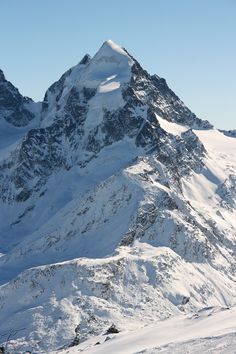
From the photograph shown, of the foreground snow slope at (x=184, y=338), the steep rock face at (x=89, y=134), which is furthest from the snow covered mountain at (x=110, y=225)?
the foreground snow slope at (x=184, y=338)

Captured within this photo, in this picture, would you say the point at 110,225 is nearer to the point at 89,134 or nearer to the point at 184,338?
the point at 89,134

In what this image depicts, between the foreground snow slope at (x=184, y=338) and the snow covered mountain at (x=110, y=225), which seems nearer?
the foreground snow slope at (x=184, y=338)

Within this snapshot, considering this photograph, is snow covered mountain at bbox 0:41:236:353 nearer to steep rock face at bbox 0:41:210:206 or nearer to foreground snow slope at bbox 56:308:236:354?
steep rock face at bbox 0:41:210:206

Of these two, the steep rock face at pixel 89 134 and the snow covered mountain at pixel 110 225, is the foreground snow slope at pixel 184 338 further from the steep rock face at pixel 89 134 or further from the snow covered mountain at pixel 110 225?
the steep rock face at pixel 89 134

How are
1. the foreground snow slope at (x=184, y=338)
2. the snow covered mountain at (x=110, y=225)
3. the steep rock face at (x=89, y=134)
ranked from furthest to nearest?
the steep rock face at (x=89, y=134), the snow covered mountain at (x=110, y=225), the foreground snow slope at (x=184, y=338)

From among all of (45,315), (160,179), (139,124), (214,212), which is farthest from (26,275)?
(139,124)

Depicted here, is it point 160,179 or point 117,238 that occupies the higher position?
point 160,179

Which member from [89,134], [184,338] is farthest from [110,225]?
[184,338]

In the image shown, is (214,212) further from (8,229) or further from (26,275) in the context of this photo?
(26,275)
